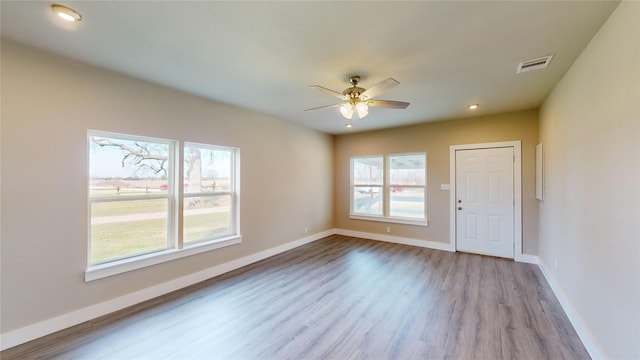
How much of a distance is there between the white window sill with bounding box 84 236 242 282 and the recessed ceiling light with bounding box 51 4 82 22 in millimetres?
2251

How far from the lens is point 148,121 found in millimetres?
3010

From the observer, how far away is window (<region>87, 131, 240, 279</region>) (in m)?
2.74

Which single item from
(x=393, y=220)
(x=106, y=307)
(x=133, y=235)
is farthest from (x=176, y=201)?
(x=393, y=220)

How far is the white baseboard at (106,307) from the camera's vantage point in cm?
215

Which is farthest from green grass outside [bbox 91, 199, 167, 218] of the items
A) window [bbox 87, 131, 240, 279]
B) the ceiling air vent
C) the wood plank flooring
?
the ceiling air vent

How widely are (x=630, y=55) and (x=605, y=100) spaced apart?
1.37 feet

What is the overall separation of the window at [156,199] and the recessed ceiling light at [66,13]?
3.91 feet

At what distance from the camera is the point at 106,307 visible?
263cm

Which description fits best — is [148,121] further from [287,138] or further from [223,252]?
[287,138]

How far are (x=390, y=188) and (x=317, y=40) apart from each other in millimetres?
4214

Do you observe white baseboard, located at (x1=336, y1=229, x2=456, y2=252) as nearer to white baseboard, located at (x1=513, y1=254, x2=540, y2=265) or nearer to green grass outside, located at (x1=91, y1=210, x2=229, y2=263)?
white baseboard, located at (x1=513, y1=254, x2=540, y2=265)

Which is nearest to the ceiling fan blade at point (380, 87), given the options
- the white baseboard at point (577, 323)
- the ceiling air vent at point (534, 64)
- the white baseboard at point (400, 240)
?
the ceiling air vent at point (534, 64)

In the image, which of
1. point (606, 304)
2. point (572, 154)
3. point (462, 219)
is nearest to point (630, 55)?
point (572, 154)

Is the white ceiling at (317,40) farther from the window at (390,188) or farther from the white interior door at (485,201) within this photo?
the window at (390,188)
